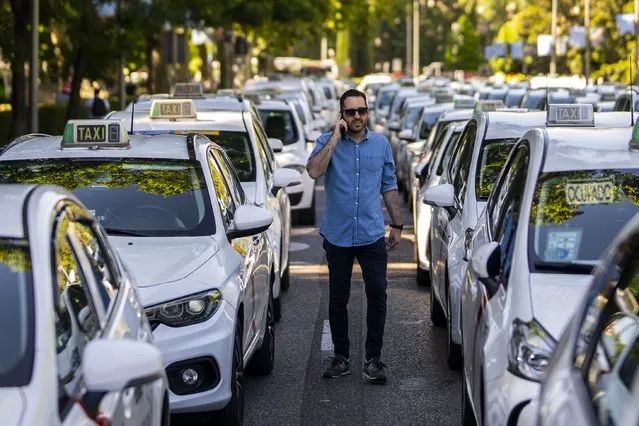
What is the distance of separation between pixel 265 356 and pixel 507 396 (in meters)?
3.82

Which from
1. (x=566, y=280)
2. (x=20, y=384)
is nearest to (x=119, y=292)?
(x=20, y=384)

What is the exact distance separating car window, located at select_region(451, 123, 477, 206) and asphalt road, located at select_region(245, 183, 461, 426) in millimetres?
1038

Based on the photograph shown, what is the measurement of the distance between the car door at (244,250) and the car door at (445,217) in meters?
1.70

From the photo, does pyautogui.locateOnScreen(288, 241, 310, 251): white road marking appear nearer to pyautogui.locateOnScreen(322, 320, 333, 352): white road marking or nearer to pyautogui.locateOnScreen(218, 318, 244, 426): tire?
pyautogui.locateOnScreen(322, 320, 333, 352): white road marking

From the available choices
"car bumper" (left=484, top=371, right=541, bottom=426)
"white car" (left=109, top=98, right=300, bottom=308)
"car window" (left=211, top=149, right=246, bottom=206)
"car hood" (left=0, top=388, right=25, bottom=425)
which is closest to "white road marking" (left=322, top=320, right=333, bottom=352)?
"white car" (left=109, top=98, right=300, bottom=308)

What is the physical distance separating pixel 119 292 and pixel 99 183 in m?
2.96

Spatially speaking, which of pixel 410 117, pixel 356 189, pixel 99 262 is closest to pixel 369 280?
pixel 356 189

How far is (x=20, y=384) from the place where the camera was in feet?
13.9

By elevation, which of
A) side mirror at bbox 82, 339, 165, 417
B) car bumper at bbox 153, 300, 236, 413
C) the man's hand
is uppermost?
side mirror at bbox 82, 339, 165, 417

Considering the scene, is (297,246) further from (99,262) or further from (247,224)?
(99,262)

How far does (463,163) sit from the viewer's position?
11.4 metres

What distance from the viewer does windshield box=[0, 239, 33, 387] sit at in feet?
14.3

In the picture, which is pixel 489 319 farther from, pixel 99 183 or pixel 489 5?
pixel 489 5

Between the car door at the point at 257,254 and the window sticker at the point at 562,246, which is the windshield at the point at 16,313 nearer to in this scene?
the window sticker at the point at 562,246
